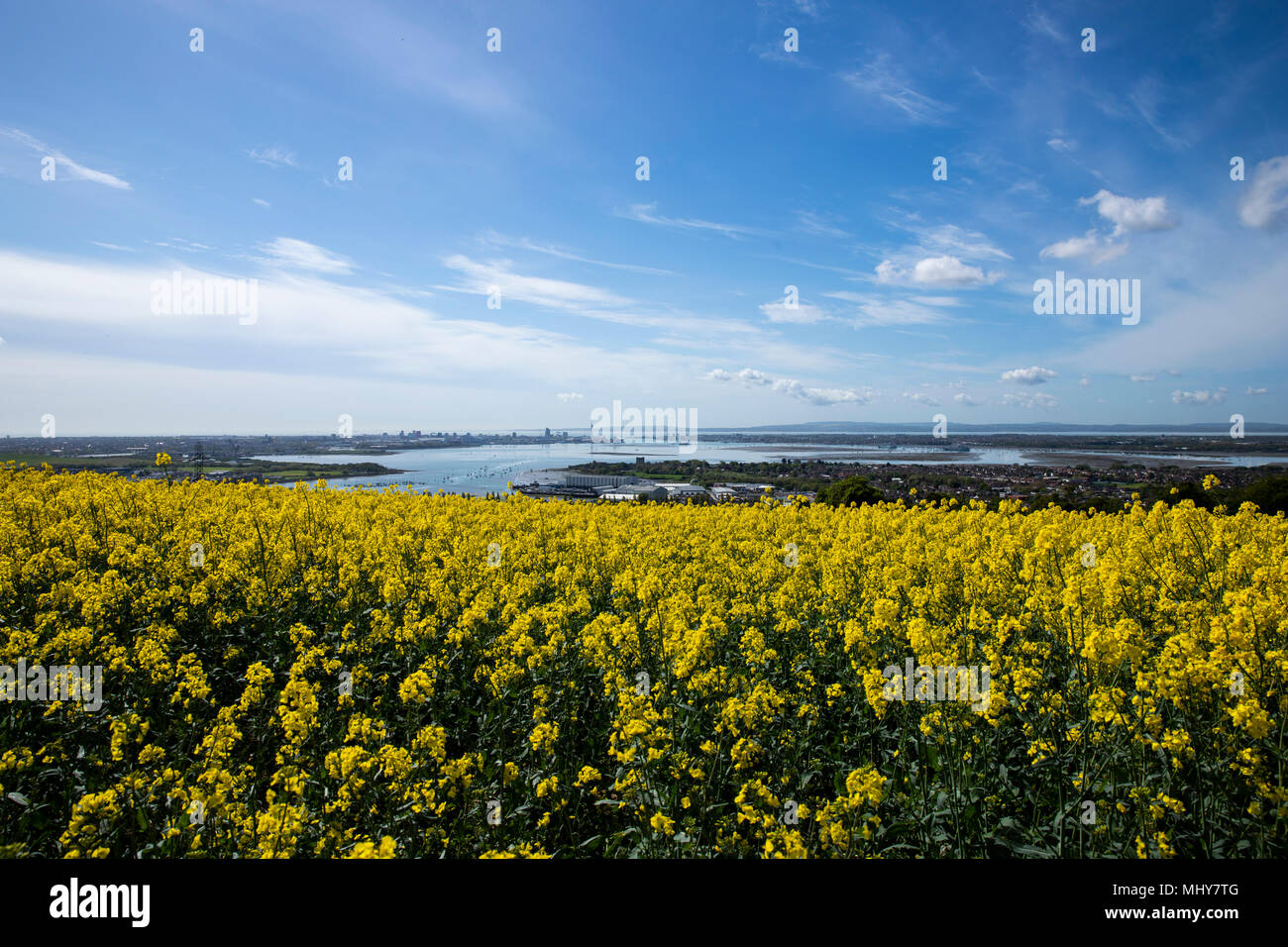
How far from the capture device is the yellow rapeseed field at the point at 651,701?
3.61m

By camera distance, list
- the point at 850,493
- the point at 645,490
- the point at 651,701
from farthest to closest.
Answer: the point at 645,490 → the point at 850,493 → the point at 651,701

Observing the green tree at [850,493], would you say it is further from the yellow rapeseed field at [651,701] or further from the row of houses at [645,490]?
the yellow rapeseed field at [651,701]

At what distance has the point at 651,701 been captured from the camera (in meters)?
4.79

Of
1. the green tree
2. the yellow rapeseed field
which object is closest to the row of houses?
the green tree

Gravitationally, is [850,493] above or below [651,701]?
above

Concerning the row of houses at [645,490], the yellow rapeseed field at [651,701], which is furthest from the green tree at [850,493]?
the yellow rapeseed field at [651,701]

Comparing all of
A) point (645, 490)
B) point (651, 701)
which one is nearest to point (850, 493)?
point (645, 490)

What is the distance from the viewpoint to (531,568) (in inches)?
360

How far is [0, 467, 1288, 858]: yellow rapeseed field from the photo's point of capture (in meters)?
3.61

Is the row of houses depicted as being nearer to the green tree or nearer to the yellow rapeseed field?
the green tree

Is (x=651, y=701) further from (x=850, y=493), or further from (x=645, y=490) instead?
(x=645, y=490)

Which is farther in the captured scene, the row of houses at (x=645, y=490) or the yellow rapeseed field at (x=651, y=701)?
the row of houses at (x=645, y=490)
